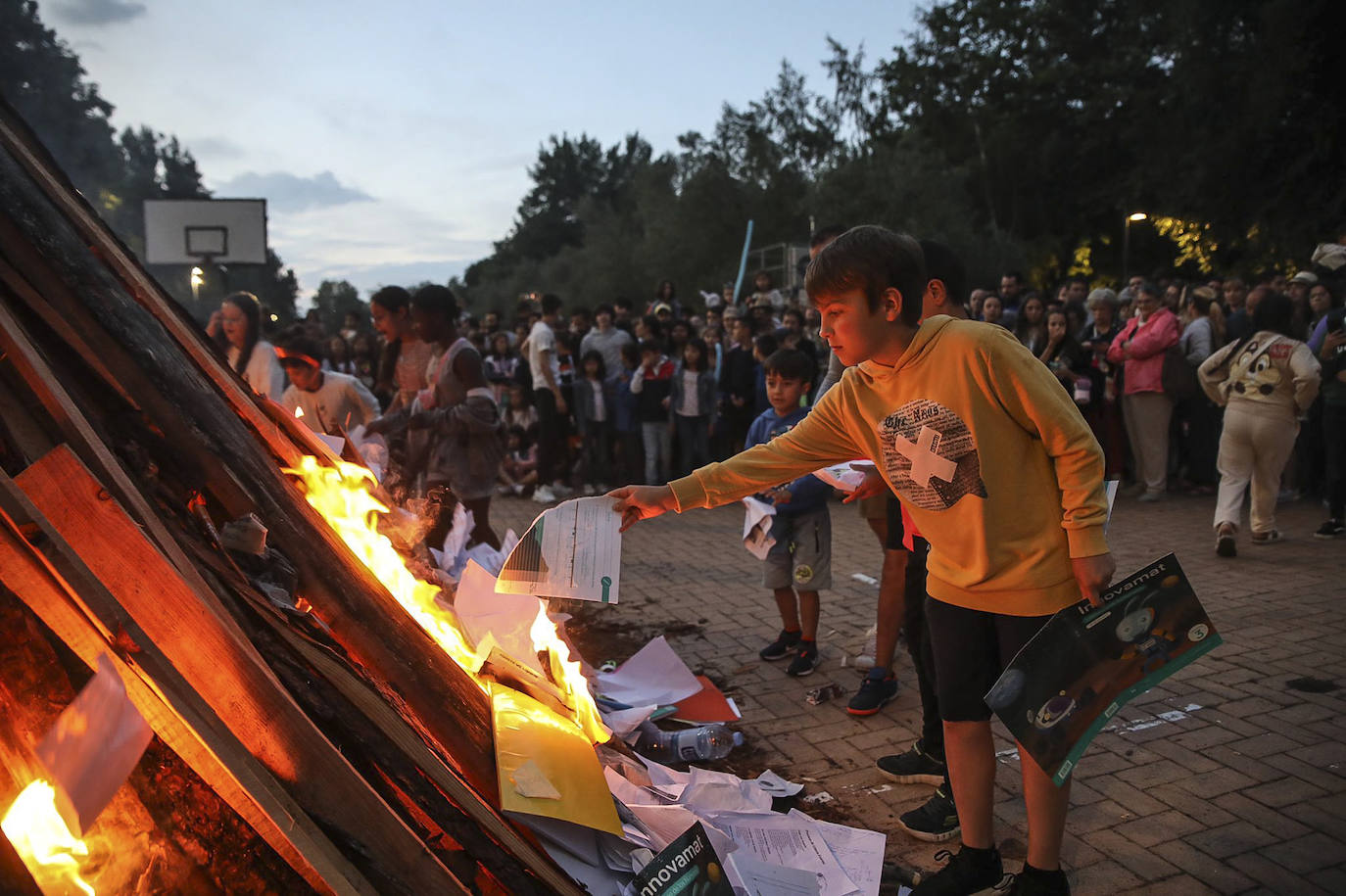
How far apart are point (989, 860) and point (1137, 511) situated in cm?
711

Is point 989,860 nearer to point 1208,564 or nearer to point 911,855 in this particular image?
point 911,855

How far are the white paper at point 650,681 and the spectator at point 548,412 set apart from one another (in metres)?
6.36

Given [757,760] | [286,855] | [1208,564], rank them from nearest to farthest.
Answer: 1. [286,855]
2. [757,760]
3. [1208,564]

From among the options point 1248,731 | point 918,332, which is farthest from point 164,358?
point 1248,731

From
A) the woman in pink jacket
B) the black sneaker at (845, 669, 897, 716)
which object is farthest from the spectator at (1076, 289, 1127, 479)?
the black sneaker at (845, 669, 897, 716)

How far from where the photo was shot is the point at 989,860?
2824 mm

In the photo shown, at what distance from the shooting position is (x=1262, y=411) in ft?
23.0

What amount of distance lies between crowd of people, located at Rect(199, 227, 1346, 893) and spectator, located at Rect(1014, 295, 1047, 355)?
0.13ft

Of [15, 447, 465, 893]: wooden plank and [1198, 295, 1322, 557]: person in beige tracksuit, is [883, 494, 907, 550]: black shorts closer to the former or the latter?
[15, 447, 465, 893]: wooden plank

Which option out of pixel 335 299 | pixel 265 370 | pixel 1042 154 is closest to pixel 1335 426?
pixel 265 370

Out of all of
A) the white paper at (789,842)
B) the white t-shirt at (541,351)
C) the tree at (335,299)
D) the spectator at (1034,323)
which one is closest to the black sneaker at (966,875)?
the white paper at (789,842)

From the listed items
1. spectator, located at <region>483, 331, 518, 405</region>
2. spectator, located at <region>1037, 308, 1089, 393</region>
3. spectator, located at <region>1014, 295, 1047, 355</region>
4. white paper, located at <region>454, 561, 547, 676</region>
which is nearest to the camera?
white paper, located at <region>454, 561, 547, 676</region>

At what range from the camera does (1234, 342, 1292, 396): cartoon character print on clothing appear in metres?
6.88

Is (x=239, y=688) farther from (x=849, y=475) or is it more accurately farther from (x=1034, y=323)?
(x=1034, y=323)
